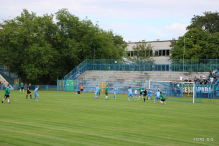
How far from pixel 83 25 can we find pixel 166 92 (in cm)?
2970

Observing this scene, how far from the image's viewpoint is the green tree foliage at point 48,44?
176ft

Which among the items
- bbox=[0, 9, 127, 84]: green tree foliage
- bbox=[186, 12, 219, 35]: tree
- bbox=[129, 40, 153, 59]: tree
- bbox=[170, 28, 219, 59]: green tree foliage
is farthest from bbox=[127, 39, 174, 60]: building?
bbox=[0, 9, 127, 84]: green tree foliage

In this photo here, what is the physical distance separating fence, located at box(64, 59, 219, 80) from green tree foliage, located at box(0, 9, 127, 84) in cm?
379

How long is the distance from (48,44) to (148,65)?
22538mm

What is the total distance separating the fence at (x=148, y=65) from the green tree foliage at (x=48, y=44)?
3.79 meters

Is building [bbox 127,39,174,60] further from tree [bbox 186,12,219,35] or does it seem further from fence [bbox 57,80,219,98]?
fence [bbox 57,80,219,98]

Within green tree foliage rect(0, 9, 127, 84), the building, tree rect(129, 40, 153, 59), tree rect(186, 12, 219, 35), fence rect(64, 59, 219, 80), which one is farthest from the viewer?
the building

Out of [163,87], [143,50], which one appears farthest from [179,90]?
[143,50]

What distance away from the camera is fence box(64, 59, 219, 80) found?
48.8m

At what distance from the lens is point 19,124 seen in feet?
43.1

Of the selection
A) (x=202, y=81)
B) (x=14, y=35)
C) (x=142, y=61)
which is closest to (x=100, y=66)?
(x=142, y=61)

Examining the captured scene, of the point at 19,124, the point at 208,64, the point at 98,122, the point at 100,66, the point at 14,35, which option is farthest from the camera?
the point at 100,66

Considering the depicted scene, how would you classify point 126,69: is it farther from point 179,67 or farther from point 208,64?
point 208,64

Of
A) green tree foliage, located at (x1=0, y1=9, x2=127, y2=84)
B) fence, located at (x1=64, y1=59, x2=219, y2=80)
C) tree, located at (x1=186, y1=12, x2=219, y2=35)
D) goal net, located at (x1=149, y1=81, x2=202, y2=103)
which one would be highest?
tree, located at (x1=186, y1=12, x2=219, y2=35)
